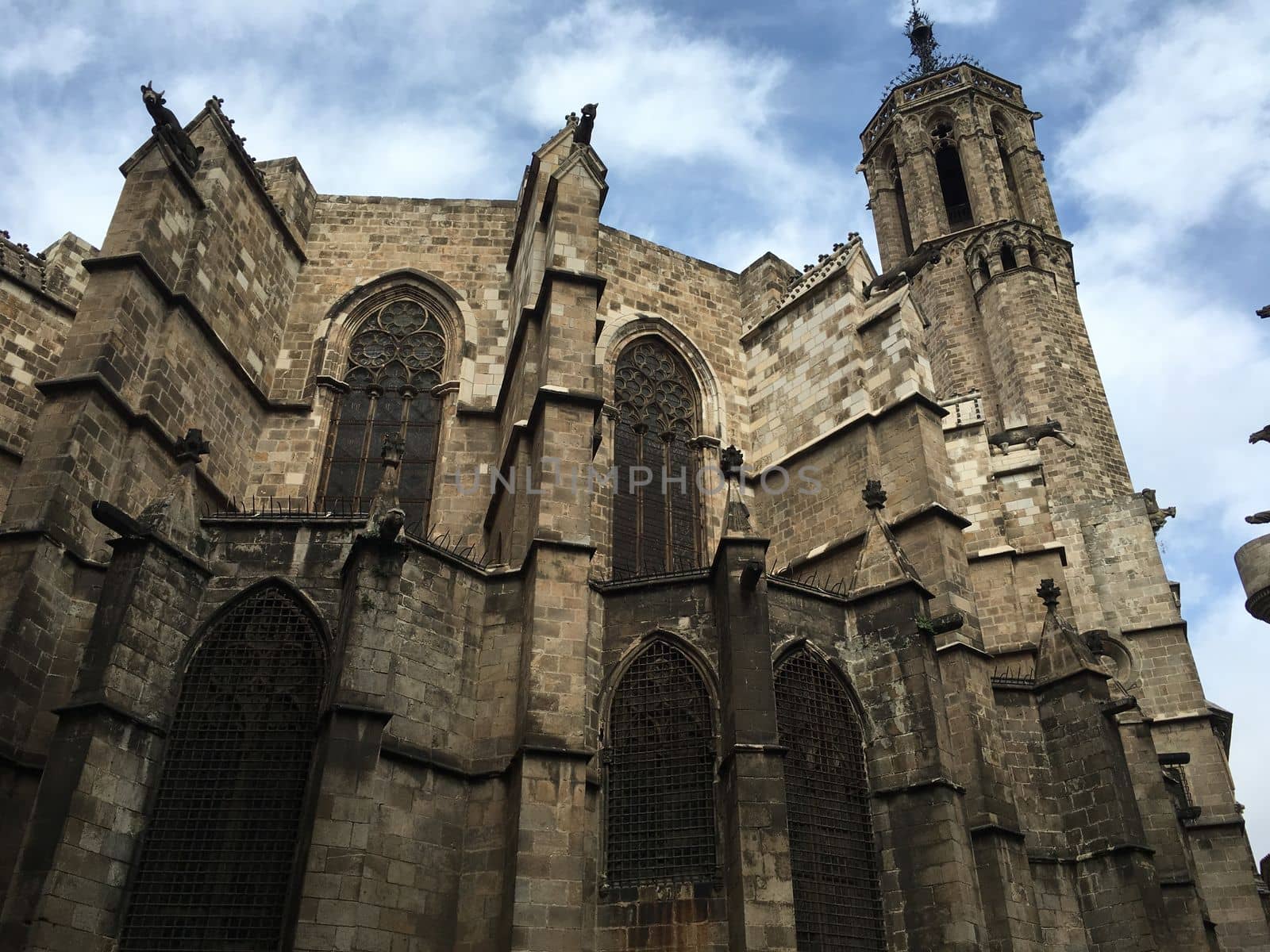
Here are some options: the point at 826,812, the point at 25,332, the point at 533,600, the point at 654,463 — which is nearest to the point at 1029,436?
the point at 654,463

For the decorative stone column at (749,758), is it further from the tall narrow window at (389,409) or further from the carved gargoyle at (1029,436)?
the carved gargoyle at (1029,436)

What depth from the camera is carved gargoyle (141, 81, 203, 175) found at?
48.5 feet

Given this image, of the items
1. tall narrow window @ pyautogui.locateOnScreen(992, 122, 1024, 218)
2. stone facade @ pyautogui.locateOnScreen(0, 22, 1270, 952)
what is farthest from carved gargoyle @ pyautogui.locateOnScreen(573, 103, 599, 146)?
tall narrow window @ pyautogui.locateOnScreen(992, 122, 1024, 218)

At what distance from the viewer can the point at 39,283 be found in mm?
16719

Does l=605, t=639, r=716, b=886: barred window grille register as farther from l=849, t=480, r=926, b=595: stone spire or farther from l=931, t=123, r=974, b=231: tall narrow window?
l=931, t=123, r=974, b=231: tall narrow window

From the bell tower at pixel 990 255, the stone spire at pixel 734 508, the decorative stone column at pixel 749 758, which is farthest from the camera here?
the bell tower at pixel 990 255

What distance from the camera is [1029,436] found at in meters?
23.1

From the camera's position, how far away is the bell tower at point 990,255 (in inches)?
1081

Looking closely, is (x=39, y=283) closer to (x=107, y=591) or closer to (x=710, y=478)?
(x=107, y=591)

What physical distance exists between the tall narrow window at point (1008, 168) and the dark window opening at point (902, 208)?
320 cm

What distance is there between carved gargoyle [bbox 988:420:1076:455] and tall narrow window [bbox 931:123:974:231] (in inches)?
467

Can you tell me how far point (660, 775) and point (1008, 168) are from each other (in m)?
29.4

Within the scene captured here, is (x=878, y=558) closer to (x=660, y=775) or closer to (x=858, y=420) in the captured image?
(x=858, y=420)

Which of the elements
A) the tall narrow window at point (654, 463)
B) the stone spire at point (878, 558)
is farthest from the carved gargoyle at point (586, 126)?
the stone spire at point (878, 558)
